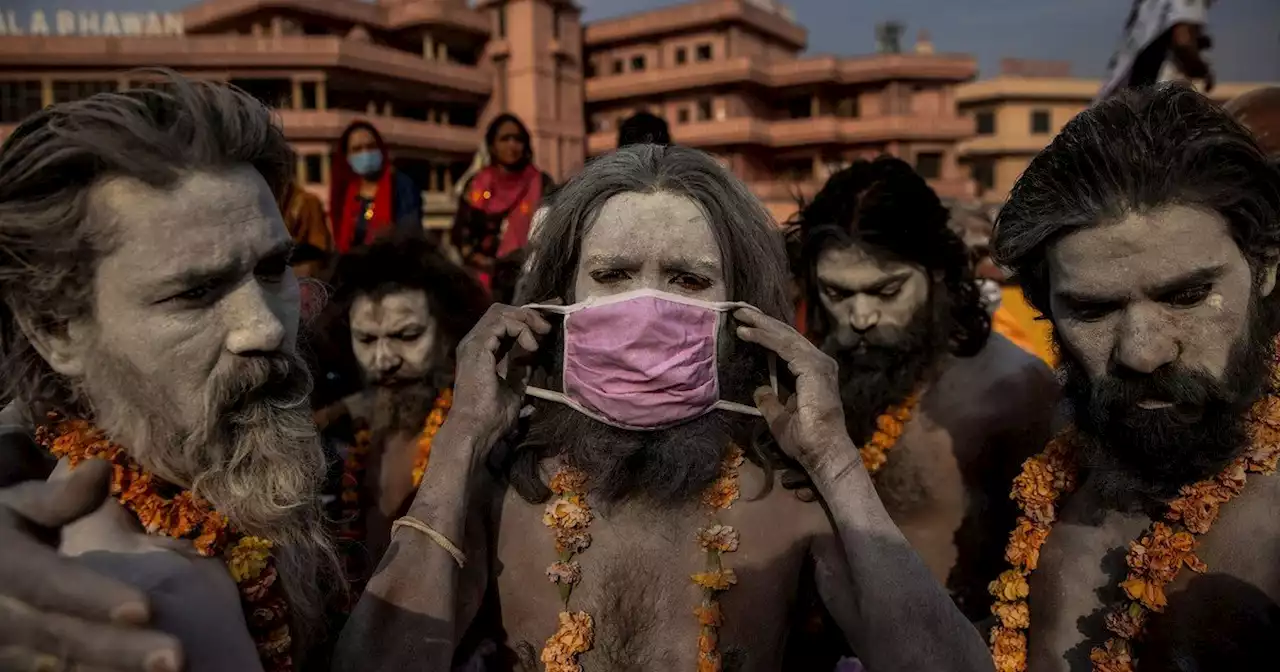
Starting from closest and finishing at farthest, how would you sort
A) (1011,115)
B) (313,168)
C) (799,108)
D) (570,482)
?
(570,482), (313,168), (799,108), (1011,115)

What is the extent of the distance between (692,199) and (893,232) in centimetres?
184

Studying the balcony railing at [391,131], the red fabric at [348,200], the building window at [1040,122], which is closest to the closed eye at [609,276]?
the red fabric at [348,200]

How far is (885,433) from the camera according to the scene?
4.22 metres

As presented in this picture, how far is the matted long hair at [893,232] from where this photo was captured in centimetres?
427

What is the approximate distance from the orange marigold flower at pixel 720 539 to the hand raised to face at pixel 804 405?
314 mm

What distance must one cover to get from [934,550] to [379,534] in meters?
2.77

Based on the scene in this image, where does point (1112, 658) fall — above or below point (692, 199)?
below

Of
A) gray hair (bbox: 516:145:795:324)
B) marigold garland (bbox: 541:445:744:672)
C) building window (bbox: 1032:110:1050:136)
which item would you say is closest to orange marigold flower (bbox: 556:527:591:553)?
marigold garland (bbox: 541:445:744:672)

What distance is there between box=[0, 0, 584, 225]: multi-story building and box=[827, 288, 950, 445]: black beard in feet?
69.4

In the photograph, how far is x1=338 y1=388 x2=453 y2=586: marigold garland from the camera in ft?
13.9

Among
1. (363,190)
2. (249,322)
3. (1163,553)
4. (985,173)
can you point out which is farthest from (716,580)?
(985,173)

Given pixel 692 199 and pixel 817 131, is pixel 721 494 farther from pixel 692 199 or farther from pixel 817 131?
pixel 817 131

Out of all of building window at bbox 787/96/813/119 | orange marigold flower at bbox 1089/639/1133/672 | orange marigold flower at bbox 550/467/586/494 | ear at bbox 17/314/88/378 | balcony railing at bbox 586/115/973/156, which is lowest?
orange marigold flower at bbox 1089/639/1133/672

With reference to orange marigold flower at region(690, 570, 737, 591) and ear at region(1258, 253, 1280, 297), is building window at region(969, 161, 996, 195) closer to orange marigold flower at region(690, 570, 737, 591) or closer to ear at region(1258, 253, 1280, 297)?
ear at region(1258, 253, 1280, 297)
